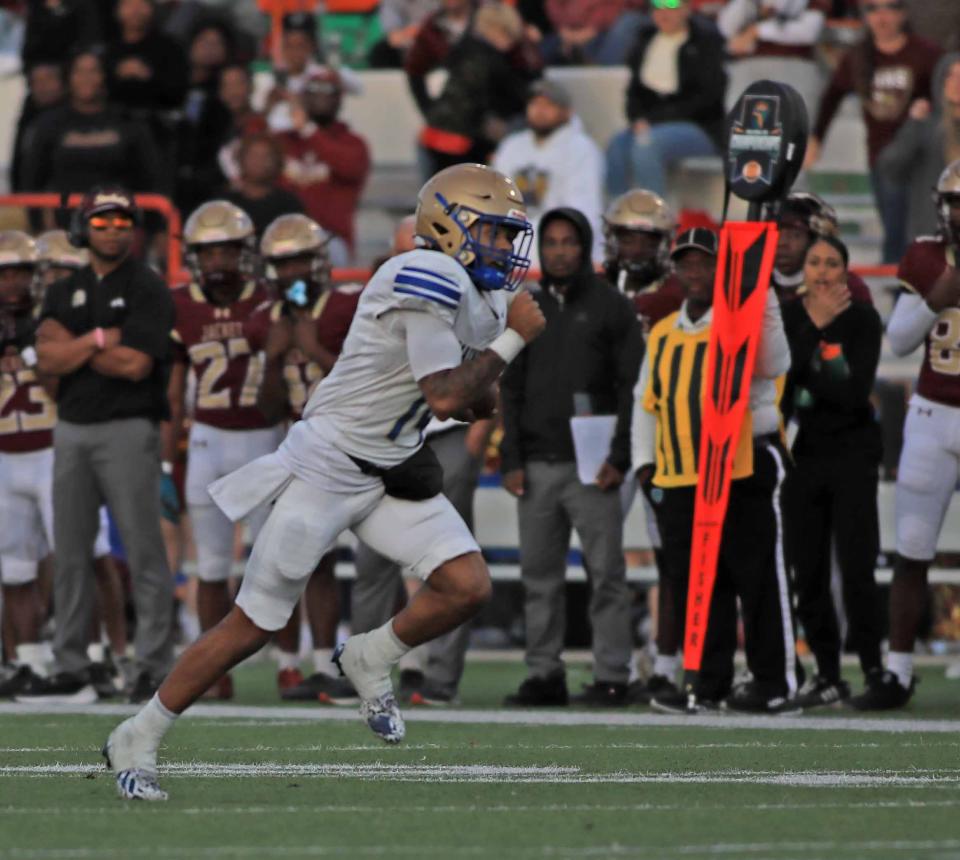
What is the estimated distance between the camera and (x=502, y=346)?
21.3ft

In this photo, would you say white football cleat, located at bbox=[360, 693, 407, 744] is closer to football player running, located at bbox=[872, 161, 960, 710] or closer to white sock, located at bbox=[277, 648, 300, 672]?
football player running, located at bbox=[872, 161, 960, 710]

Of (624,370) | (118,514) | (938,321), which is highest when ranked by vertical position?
(938,321)

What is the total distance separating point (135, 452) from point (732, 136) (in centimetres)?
288

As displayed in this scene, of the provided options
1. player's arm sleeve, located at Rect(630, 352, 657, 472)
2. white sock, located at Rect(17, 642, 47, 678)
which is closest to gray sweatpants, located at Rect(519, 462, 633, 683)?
player's arm sleeve, located at Rect(630, 352, 657, 472)

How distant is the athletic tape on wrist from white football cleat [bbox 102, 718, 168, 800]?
1411mm

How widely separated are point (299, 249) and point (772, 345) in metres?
2.41

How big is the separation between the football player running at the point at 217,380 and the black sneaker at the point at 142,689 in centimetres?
41

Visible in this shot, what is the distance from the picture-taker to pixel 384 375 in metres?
6.59

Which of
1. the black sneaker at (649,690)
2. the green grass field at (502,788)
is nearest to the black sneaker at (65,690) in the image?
the green grass field at (502,788)

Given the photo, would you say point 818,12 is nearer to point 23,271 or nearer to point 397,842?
point 23,271

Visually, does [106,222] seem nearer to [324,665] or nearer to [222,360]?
[222,360]

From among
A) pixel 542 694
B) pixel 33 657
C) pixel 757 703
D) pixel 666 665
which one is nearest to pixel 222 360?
pixel 33 657

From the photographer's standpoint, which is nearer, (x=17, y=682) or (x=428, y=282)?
(x=428, y=282)

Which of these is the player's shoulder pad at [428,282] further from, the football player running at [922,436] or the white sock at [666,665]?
the white sock at [666,665]
